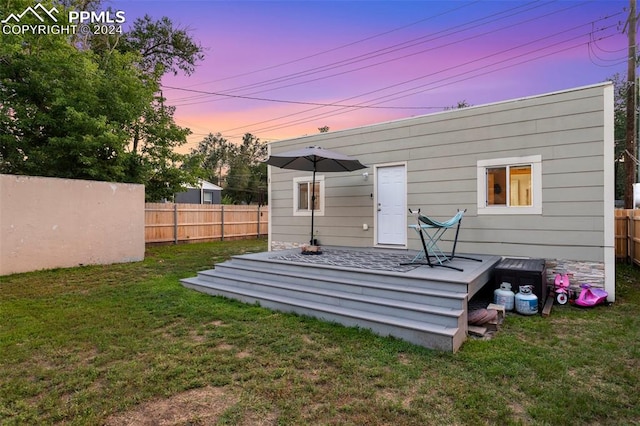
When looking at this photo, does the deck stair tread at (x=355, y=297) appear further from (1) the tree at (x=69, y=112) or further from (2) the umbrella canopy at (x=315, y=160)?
(1) the tree at (x=69, y=112)

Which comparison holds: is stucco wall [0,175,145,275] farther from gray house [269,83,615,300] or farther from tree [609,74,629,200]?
tree [609,74,629,200]

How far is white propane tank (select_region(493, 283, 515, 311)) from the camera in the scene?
14.7ft

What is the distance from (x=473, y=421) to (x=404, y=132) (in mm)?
5564

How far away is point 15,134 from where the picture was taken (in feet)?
29.9

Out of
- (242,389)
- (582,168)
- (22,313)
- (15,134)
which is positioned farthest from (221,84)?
(242,389)

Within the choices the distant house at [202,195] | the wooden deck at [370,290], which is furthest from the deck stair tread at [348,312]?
the distant house at [202,195]

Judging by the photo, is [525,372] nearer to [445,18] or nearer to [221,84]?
[445,18]

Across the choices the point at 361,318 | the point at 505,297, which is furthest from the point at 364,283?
the point at 505,297

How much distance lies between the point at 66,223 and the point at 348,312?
23.4 feet

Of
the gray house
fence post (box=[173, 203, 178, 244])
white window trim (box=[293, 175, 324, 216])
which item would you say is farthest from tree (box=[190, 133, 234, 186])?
the gray house

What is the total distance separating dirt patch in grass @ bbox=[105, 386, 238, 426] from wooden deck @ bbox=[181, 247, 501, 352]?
182 centimetres

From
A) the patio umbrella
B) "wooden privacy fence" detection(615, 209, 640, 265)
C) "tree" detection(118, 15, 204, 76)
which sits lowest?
"wooden privacy fence" detection(615, 209, 640, 265)

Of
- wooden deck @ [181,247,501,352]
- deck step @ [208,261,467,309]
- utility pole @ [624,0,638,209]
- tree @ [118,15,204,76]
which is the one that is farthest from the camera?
tree @ [118,15,204,76]

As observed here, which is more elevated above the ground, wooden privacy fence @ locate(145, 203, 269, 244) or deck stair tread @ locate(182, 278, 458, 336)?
wooden privacy fence @ locate(145, 203, 269, 244)
